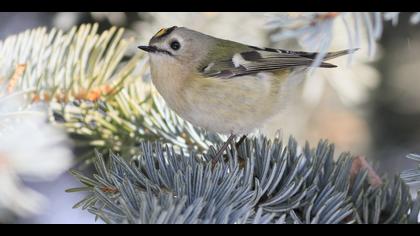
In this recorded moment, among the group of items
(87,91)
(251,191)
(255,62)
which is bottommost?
(251,191)

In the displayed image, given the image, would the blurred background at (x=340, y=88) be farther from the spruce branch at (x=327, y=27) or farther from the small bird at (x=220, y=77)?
the spruce branch at (x=327, y=27)

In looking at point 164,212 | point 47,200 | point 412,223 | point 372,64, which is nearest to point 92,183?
point 164,212

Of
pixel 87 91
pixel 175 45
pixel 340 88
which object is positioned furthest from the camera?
pixel 340 88

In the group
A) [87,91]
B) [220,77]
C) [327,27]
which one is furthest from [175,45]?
[327,27]

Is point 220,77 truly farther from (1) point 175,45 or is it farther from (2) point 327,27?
(2) point 327,27

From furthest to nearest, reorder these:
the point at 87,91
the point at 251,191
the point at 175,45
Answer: the point at 175,45, the point at 87,91, the point at 251,191

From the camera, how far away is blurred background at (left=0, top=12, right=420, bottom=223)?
166 centimetres

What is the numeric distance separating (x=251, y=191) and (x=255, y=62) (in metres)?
0.57

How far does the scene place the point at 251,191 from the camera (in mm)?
902

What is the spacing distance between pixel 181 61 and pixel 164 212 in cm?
73

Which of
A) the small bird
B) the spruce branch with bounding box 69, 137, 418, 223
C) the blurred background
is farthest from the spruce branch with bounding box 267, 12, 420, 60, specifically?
the blurred background

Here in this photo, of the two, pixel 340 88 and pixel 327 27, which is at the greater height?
pixel 340 88

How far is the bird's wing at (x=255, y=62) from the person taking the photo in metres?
1.40

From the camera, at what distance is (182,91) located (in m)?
1.33
